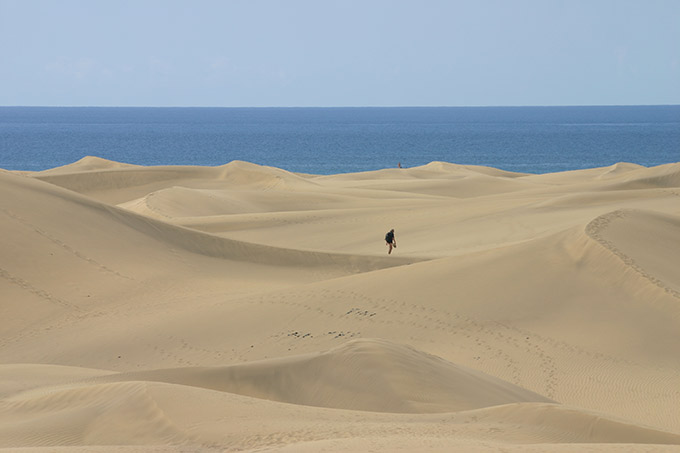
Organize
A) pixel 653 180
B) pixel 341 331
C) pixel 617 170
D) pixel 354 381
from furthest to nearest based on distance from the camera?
pixel 617 170
pixel 653 180
pixel 341 331
pixel 354 381

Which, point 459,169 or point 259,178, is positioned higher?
point 459,169

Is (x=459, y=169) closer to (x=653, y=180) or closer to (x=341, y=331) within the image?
(x=653, y=180)

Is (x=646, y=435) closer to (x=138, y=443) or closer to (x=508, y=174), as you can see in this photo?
(x=138, y=443)

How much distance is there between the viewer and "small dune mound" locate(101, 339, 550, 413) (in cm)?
1011

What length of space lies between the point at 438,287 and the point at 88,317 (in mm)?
6474

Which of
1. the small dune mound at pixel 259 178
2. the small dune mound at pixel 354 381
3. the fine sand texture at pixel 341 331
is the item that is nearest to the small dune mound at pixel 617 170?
the small dune mound at pixel 259 178

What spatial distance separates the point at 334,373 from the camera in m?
10.5

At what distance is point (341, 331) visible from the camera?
49.7ft

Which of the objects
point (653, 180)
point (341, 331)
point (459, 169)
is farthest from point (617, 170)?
point (341, 331)

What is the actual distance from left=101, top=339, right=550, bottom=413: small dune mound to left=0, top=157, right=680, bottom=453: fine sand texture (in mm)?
26

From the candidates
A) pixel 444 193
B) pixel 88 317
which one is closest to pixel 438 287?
pixel 88 317

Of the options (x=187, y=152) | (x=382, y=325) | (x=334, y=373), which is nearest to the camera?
(x=334, y=373)

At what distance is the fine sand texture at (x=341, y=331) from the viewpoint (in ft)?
27.8

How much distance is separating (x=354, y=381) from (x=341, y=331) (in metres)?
4.74
